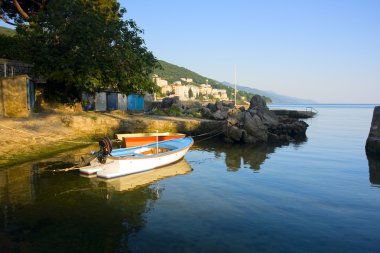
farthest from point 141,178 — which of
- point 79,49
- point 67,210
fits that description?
point 79,49

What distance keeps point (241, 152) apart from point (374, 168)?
10195 mm

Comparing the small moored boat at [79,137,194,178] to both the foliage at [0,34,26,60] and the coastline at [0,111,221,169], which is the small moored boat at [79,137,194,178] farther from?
the foliage at [0,34,26,60]

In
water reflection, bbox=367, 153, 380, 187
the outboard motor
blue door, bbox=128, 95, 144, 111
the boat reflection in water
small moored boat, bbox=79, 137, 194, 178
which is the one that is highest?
blue door, bbox=128, 95, 144, 111

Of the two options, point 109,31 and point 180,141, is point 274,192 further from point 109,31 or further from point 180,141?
point 109,31

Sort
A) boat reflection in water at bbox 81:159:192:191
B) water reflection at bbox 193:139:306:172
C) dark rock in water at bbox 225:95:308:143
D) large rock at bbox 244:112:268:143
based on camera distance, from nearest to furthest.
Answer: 1. boat reflection in water at bbox 81:159:192:191
2. water reflection at bbox 193:139:306:172
3. dark rock in water at bbox 225:95:308:143
4. large rock at bbox 244:112:268:143

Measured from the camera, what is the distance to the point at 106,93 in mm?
41375

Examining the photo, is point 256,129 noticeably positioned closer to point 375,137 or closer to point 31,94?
point 375,137

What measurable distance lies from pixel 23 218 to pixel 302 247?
30.7 feet

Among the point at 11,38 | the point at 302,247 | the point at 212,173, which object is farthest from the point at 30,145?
the point at 11,38

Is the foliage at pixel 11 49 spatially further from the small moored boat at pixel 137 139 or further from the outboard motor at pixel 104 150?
the outboard motor at pixel 104 150

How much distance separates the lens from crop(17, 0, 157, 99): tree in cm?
2852

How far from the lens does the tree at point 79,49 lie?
93.6 feet

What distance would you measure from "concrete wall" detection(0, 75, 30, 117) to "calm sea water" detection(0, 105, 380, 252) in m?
9.36

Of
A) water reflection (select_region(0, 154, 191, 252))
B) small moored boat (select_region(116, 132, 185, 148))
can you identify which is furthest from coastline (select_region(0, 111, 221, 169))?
small moored boat (select_region(116, 132, 185, 148))
